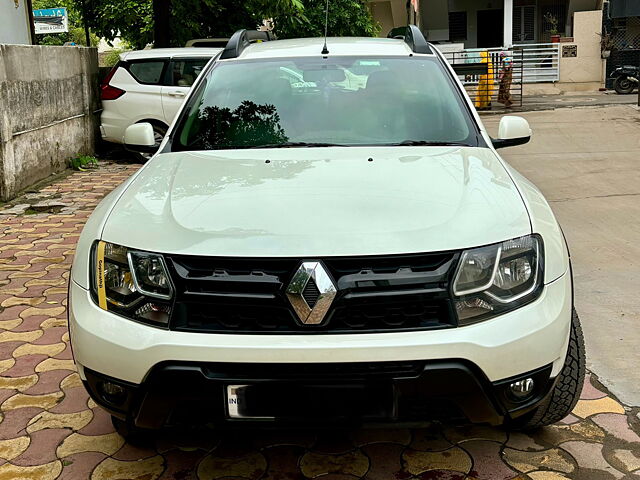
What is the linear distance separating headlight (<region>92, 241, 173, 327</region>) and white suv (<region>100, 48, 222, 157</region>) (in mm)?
8315

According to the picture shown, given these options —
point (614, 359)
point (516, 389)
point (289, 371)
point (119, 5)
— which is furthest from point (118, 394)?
point (119, 5)

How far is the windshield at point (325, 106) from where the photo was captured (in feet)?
11.2

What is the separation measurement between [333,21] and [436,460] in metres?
16.3

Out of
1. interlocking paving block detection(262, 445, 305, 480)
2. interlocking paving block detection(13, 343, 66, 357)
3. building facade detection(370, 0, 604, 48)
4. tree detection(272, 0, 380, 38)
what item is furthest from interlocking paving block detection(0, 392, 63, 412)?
building facade detection(370, 0, 604, 48)

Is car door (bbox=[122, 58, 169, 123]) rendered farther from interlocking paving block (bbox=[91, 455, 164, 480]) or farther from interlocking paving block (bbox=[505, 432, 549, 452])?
interlocking paving block (bbox=[505, 432, 549, 452])

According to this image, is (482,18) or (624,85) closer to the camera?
(624,85)

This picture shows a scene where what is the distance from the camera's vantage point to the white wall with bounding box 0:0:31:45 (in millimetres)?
11812

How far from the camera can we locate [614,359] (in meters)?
3.63

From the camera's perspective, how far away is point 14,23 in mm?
12281

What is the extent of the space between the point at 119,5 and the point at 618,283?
511 inches

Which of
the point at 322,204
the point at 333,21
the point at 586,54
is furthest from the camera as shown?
the point at 586,54

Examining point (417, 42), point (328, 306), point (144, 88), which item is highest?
point (417, 42)

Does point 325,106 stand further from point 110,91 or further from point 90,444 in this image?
point 110,91

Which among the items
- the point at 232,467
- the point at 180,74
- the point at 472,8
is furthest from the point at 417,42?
the point at 472,8
